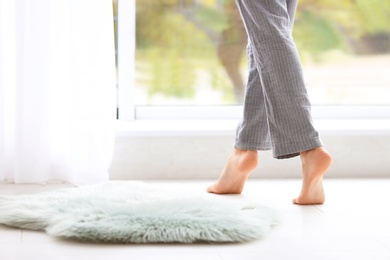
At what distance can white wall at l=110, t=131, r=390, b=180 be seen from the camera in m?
2.90

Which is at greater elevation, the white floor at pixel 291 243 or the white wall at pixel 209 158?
the white wall at pixel 209 158

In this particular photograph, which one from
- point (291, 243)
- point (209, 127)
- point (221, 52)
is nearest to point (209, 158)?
point (209, 127)

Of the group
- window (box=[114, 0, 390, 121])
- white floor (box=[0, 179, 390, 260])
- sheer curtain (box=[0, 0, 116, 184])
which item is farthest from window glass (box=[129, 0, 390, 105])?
white floor (box=[0, 179, 390, 260])

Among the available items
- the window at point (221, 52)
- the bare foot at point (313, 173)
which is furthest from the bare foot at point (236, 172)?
the window at point (221, 52)

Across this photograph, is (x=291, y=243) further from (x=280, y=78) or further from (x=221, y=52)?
(x=221, y=52)

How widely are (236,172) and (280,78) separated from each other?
411mm

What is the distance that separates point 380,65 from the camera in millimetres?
3416

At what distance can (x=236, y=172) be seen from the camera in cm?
252

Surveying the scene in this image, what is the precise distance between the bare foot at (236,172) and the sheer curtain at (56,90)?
43cm

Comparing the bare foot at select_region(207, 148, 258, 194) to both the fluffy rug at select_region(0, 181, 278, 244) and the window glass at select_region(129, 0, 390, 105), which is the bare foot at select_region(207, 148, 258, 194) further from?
the window glass at select_region(129, 0, 390, 105)

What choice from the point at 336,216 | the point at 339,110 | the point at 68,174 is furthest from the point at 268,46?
the point at 339,110

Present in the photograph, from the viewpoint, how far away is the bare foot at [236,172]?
8.18 feet

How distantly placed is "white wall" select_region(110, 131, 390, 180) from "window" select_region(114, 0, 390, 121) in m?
0.30

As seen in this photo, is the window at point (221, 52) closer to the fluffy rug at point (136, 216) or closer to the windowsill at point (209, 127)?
the windowsill at point (209, 127)
